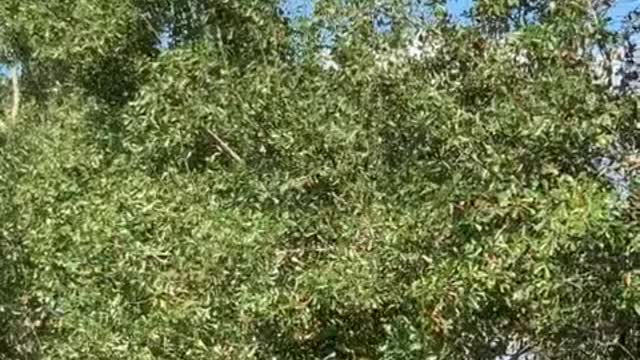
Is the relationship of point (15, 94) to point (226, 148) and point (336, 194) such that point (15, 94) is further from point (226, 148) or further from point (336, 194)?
point (336, 194)

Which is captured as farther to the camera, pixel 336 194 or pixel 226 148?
pixel 226 148

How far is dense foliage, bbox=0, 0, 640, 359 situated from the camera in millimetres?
4680

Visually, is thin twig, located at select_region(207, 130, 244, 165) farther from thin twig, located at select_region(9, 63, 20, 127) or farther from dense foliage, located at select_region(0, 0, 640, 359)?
thin twig, located at select_region(9, 63, 20, 127)

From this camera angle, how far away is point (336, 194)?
18.8 feet

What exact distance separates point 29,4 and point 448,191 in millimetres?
3578

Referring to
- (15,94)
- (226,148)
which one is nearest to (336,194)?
(226,148)

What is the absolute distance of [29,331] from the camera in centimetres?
863

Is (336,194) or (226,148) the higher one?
(226,148)

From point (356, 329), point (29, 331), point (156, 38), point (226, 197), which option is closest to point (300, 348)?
point (356, 329)

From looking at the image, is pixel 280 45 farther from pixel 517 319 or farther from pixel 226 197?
pixel 517 319

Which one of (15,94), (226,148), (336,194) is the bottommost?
(336,194)

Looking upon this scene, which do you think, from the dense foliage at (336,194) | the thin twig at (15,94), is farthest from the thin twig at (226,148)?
the thin twig at (15,94)

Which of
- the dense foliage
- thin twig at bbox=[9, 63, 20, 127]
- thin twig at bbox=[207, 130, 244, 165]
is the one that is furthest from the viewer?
thin twig at bbox=[9, 63, 20, 127]

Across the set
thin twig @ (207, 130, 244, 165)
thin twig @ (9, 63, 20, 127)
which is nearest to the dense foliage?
thin twig @ (207, 130, 244, 165)
